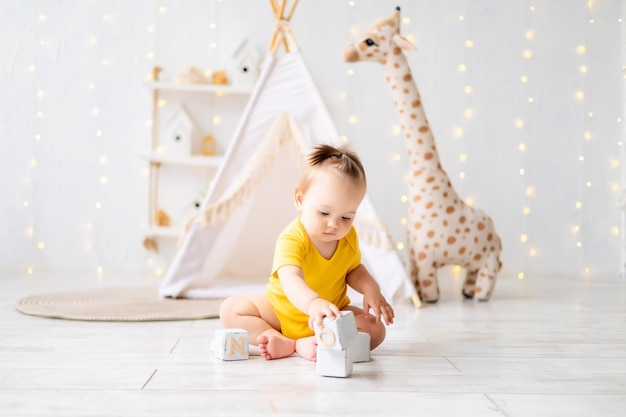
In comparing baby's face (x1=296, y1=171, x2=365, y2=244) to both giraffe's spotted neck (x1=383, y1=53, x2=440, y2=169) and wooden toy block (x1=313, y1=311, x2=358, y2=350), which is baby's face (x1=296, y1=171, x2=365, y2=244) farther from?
giraffe's spotted neck (x1=383, y1=53, x2=440, y2=169)

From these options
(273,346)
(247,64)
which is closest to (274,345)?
(273,346)

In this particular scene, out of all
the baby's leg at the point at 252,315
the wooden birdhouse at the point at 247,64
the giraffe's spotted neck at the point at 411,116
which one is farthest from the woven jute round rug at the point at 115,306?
the wooden birdhouse at the point at 247,64

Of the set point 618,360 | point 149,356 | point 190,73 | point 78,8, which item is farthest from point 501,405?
point 78,8

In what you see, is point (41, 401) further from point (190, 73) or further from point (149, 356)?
point (190, 73)

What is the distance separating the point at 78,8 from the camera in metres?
3.49

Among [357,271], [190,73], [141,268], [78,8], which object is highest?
[78,8]

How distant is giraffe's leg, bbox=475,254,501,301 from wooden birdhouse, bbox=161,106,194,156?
1.55 m

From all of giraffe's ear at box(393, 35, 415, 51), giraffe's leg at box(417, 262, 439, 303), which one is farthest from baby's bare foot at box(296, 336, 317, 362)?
giraffe's ear at box(393, 35, 415, 51)

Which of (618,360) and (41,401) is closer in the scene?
(41,401)

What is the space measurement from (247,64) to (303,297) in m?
2.20

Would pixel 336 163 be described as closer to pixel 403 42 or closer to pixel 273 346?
pixel 273 346

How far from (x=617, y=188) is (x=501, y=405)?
2753 mm

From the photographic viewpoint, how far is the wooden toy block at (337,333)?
4.24ft

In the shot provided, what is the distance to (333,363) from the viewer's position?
1326mm
